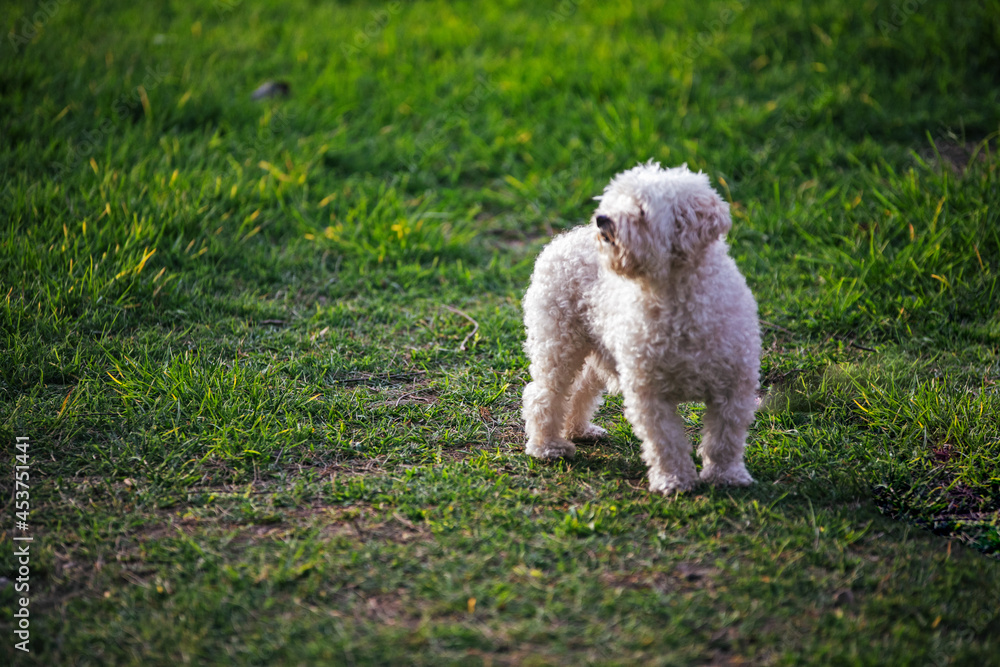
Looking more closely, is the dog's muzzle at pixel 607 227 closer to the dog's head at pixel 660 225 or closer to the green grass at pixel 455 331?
the dog's head at pixel 660 225

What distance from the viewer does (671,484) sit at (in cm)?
346

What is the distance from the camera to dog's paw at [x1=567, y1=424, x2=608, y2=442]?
13.4ft

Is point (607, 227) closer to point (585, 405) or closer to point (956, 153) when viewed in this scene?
point (585, 405)

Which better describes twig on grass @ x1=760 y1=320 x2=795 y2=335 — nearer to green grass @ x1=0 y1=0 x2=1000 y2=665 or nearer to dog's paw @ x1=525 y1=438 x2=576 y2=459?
green grass @ x1=0 y1=0 x2=1000 y2=665

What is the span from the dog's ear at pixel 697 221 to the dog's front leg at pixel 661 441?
2.10ft

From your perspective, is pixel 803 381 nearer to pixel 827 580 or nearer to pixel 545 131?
pixel 827 580

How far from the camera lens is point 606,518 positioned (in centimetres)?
334

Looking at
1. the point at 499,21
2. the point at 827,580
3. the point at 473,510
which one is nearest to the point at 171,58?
the point at 499,21

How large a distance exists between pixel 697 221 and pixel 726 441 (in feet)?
3.11

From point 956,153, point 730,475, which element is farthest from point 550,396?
point 956,153

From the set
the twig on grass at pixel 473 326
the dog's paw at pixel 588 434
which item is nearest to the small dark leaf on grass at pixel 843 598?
the dog's paw at pixel 588 434

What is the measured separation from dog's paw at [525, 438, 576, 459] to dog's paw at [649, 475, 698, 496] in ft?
1.64

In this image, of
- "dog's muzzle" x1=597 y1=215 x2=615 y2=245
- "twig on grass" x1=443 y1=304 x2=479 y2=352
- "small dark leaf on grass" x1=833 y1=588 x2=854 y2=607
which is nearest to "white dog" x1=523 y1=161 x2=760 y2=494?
"dog's muzzle" x1=597 y1=215 x2=615 y2=245

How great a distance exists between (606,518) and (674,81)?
17.2ft
